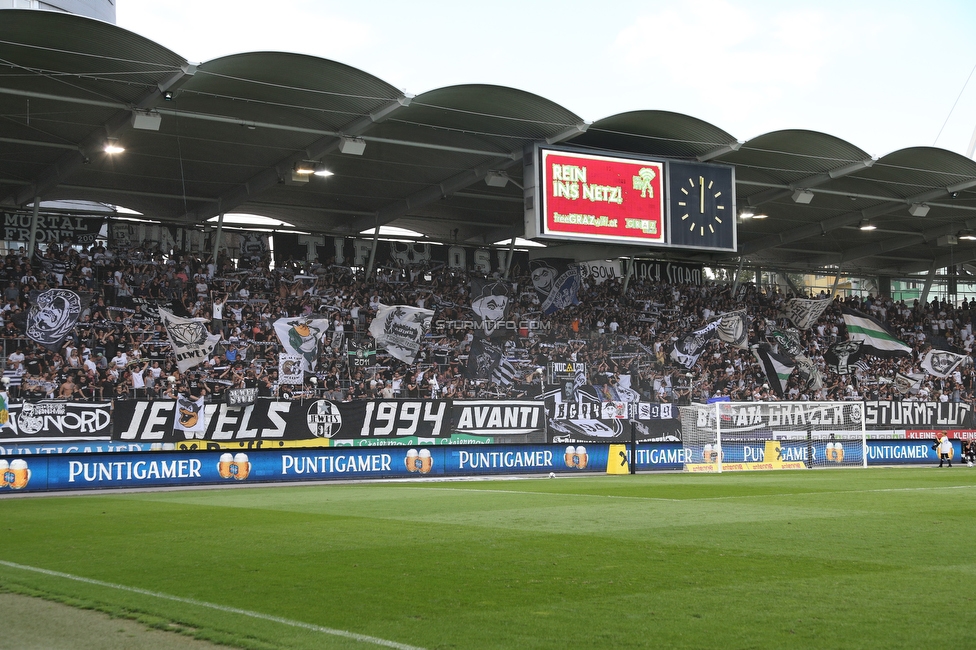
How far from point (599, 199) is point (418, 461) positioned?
973 cm

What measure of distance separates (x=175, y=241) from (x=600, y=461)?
18.8m

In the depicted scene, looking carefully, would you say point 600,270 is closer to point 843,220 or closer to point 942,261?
point 843,220

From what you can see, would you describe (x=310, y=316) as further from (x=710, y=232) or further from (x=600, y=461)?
(x=710, y=232)

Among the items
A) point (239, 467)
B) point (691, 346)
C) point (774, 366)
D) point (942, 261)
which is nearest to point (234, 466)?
point (239, 467)

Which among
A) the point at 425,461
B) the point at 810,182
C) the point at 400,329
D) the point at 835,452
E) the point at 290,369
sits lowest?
the point at 835,452

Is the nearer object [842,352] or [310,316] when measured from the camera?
[310,316]

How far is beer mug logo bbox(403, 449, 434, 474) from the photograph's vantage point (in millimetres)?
29652

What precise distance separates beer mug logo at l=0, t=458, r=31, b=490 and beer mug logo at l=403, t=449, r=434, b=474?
10.2 metres

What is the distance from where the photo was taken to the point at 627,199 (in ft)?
104

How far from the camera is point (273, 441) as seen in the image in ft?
97.8

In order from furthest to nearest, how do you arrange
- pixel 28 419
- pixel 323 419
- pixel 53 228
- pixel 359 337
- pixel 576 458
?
pixel 53 228 < pixel 359 337 < pixel 576 458 < pixel 323 419 < pixel 28 419

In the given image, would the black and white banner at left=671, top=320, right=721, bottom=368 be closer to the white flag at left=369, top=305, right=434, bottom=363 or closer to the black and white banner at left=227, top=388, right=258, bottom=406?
the white flag at left=369, top=305, right=434, bottom=363

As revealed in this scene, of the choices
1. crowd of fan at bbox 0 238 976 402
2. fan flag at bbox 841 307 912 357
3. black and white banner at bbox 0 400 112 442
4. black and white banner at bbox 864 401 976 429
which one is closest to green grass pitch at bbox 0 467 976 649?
black and white banner at bbox 0 400 112 442

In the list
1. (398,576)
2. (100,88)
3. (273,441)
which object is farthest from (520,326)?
(398,576)
